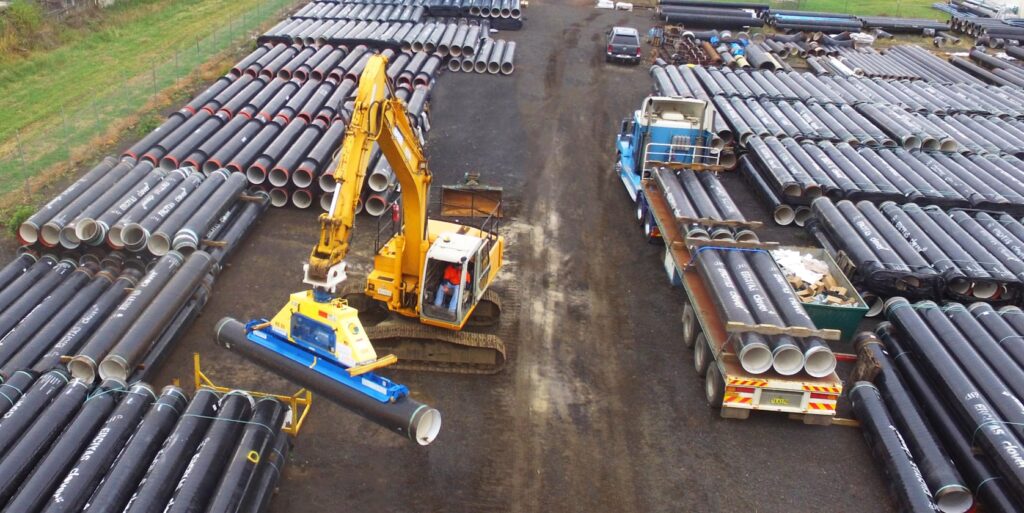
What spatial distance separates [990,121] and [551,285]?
71.6ft

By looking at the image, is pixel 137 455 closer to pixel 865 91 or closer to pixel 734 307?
pixel 734 307

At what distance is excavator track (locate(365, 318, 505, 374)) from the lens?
15016 mm

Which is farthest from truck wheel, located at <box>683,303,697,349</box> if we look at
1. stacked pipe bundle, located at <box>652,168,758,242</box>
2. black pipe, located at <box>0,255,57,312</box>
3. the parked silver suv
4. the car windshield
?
the car windshield

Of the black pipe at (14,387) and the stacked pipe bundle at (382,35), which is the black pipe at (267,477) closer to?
the black pipe at (14,387)

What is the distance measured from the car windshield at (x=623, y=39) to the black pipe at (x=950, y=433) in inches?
1011

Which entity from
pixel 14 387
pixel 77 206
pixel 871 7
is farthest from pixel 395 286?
pixel 871 7

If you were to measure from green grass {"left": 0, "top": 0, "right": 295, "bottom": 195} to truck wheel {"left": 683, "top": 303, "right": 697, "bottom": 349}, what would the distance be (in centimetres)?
1956

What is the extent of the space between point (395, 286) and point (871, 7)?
57053 mm

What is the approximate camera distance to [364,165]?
490 inches

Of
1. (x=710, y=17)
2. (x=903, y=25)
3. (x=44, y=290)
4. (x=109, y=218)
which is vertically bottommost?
(x=44, y=290)

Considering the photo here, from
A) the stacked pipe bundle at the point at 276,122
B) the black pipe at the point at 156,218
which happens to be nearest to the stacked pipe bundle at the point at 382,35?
the stacked pipe bundle at the point at 276,122

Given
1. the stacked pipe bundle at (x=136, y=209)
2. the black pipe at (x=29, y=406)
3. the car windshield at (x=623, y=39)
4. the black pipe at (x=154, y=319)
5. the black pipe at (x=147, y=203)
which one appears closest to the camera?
the black pipe at (x=29, y=406)

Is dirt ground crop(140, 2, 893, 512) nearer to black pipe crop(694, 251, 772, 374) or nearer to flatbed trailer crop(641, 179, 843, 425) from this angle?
flatbed trailer crop(641, 179, 843, 425)

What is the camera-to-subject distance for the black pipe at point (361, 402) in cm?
1116
